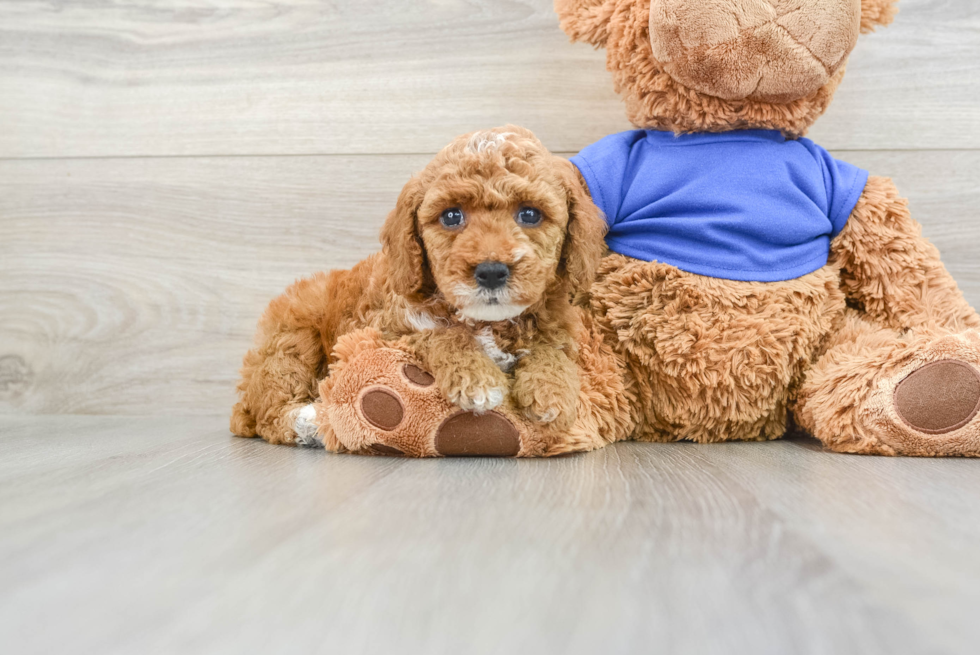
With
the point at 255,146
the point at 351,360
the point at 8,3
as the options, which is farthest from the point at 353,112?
the point at 8,3

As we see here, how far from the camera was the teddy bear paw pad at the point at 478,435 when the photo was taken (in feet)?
2.86

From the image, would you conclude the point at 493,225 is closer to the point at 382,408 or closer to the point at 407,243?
the point at 407,243

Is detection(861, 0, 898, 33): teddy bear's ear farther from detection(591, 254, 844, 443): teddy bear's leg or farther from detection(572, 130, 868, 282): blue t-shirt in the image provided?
detection(591, 254, 844, 443): teddy bear's leg

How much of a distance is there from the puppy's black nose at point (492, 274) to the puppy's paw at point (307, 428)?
350mm

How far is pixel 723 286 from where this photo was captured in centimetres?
97

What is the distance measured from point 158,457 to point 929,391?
3.15 feet

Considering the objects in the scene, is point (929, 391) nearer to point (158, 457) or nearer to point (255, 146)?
point (158, 457)

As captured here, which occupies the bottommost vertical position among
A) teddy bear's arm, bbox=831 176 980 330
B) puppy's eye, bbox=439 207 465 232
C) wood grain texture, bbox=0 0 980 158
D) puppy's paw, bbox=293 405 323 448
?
puppy's paw, bbox=293 405 323 448

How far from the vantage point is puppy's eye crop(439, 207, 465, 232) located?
85cm

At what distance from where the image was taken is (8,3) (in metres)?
1.38

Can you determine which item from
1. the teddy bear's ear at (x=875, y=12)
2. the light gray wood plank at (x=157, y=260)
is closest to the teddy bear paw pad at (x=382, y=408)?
the light gray wood plank at (x=157, y=260)

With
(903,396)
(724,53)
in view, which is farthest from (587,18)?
(903,396)

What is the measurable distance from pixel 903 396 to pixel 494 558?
0.62 m

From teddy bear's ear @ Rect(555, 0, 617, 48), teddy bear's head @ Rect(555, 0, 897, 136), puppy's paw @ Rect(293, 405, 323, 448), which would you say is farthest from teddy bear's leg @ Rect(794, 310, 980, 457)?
puppy's paw @ Rect(293, 405, 323, 448)
